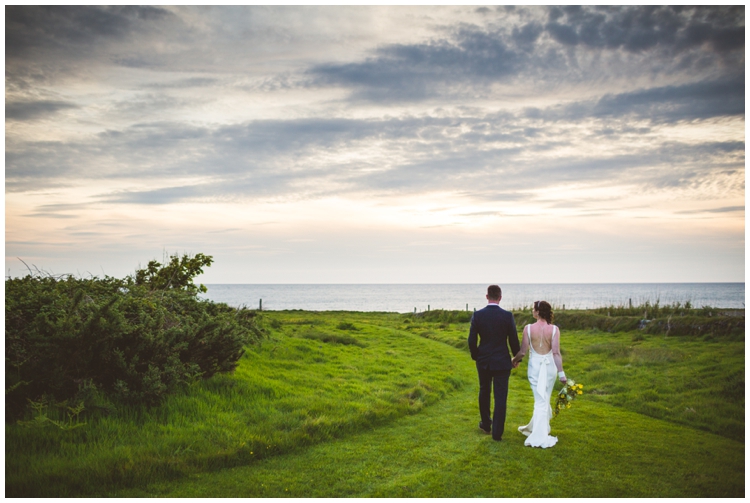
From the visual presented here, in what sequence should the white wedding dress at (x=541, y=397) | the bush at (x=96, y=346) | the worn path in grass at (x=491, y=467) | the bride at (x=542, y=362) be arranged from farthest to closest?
1. the bride at (x=542, y=362)
2. the white wedding dress at (x=541, y=397)
3. the bush at (x=96, y=346)
4. the worn path in grass at (x=491, y=467)

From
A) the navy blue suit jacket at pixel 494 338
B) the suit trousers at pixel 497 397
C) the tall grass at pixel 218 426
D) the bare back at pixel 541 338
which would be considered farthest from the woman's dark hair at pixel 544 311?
the tall grass at pixel 218 426

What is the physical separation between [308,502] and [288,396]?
14.9 ft

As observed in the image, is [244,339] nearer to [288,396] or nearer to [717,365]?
[288,396]

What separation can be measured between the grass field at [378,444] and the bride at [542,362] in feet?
1.66

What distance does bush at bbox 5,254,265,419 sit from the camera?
7.58 m

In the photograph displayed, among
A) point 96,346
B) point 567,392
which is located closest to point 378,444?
point 567,392

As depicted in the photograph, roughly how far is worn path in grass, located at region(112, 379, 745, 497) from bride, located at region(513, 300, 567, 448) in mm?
483

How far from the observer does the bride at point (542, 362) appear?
309 inches

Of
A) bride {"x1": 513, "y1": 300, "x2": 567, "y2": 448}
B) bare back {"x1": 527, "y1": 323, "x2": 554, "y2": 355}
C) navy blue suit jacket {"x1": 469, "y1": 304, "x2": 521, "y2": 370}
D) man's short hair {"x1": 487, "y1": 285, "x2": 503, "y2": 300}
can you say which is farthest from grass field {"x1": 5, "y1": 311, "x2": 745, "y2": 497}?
man's short hair {"x1": 487, "y1": 285, "x2": 503, "y2": 300}

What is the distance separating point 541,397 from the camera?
7.95 metres

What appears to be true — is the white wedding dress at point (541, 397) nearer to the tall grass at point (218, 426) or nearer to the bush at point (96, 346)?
the tall grass at point (218, 426)

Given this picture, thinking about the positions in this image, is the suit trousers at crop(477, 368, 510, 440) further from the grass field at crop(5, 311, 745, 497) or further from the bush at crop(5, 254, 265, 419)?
the bush at crop(5, 254, 265, 419)

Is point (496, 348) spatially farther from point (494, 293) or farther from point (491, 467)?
point (491, 467)

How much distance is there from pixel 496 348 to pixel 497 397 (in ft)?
2.91
